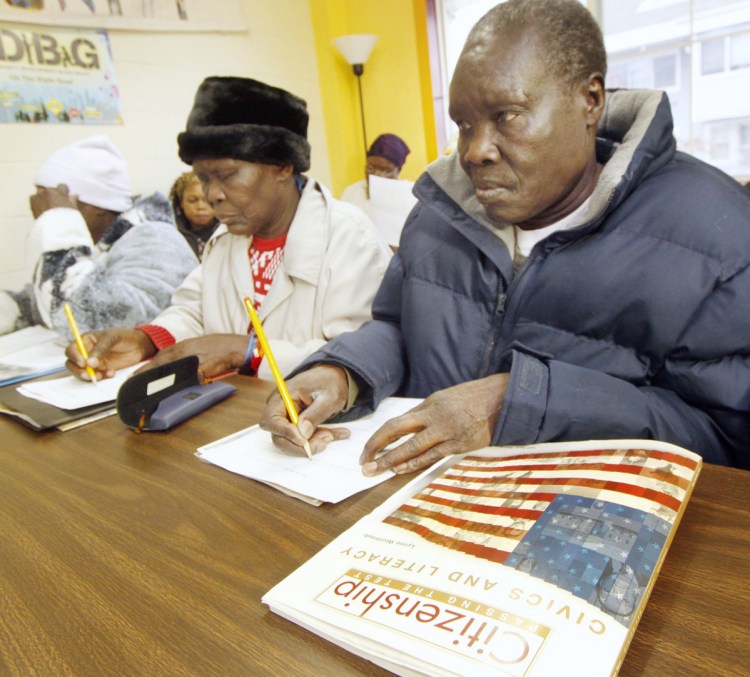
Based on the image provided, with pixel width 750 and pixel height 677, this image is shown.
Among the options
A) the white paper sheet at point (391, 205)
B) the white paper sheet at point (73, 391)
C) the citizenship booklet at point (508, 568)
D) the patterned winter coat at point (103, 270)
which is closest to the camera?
the citizenship booklet at point (508, 568)

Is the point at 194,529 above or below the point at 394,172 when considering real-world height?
below

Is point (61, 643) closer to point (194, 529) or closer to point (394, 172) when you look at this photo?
point (194, 529)

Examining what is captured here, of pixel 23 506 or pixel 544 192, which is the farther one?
pixel 544 192

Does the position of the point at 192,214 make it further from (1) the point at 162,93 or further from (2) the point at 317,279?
(2) the point at 317,279

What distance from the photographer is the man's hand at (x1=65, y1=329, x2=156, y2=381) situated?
128 cm

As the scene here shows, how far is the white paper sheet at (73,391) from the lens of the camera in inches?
43.6

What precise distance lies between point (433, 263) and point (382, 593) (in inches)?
27.8

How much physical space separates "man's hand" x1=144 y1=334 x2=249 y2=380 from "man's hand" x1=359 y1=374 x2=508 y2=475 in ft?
2.20

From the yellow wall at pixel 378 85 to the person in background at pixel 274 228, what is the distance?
2.49 metres

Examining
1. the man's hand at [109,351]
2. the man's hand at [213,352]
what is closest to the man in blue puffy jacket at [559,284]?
the man's hand at [213,352]

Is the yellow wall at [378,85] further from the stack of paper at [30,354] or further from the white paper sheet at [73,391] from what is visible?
the white paper sheet at [73,391]

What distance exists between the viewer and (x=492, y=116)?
879 millimetres

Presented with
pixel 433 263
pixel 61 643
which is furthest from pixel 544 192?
pixel 61 643

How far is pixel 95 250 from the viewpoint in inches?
77.9
